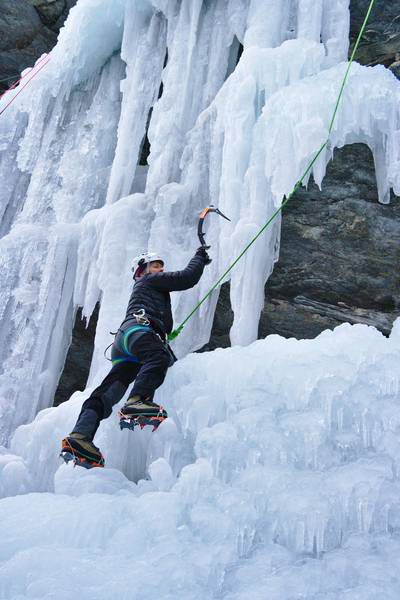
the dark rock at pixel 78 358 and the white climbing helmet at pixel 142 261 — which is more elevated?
the white climbing helmet at pixel 142 261

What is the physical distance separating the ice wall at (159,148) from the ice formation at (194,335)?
0.02 meters

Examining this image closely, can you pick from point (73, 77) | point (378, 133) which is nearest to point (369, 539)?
point (378, 133)

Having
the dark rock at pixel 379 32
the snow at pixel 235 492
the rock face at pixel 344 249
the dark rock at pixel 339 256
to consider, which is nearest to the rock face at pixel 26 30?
the dark rock at pixel 379 32

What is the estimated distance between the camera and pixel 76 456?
3.62 meters

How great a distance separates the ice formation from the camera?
288 cm

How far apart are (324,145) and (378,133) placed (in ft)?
2.20

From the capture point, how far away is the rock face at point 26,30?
9414mm

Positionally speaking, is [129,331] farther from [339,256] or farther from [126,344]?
[339,256]

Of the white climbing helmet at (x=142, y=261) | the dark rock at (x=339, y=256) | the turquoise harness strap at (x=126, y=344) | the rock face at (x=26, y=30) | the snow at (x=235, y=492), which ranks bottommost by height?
the snow at (x=235, y=492)

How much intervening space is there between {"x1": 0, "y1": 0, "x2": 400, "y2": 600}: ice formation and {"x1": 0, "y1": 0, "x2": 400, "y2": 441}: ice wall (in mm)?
21

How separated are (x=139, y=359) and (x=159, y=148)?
10.9 ft

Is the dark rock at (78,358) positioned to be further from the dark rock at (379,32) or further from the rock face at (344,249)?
the dark rock at (379,32)

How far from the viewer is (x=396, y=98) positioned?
5.62 m

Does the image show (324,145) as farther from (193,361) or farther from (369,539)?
(369,539)
